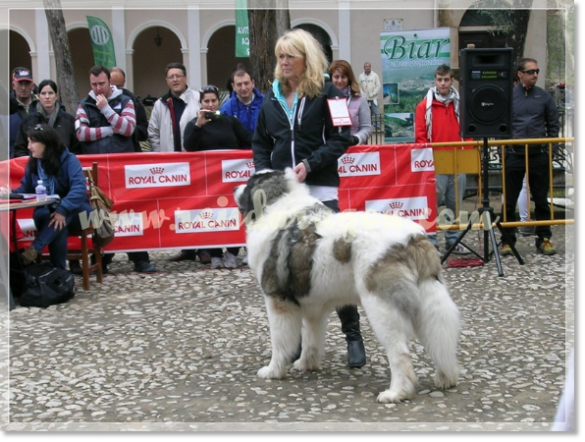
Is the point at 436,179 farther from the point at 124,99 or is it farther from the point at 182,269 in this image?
the point at 124,99

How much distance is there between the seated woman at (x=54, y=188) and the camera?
295 inches

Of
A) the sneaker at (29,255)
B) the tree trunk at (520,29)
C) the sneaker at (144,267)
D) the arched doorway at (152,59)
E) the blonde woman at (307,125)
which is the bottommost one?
the sneaker at (144,267)

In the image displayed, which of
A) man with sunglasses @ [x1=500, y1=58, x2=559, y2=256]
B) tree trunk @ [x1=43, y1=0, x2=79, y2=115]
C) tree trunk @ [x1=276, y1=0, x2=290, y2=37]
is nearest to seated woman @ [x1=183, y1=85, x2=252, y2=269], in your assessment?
tree trunk @ [x1=276, y1=0, x2=290, y2=37]

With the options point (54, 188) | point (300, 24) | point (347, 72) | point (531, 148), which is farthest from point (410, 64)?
point (300, 24)

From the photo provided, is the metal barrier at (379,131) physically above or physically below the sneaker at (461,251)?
above

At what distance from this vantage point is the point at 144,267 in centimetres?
860

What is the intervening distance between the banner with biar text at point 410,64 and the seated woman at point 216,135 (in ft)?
23.7

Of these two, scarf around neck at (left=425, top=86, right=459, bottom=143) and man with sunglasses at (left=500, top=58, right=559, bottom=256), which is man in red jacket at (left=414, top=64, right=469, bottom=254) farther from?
man with sunglasses at (left=500, top=58, right=559, bottom=256)

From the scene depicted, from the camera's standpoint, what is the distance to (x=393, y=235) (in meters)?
4.41

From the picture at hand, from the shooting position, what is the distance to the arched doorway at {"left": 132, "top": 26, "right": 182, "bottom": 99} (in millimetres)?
32250

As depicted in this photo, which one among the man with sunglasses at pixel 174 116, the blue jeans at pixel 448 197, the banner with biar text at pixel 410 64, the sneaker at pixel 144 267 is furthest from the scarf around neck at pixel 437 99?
the banner with biar text at pixel 410 64

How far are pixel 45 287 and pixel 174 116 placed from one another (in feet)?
9.40

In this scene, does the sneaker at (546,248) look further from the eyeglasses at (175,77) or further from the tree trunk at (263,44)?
the eyeglasses at (175,77)

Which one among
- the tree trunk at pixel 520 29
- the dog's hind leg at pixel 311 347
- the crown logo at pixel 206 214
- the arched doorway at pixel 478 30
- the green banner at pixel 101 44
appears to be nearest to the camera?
the dog's hind leg at pixel 311 347
